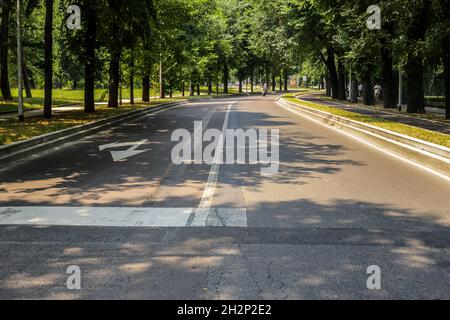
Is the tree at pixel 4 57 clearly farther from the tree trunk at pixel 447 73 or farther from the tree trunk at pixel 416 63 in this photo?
the tree trunk at pixel 447 73

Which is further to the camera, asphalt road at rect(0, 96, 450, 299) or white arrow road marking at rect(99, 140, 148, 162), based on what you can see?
white arrow road marking at rect(99, 140, 148, 162)

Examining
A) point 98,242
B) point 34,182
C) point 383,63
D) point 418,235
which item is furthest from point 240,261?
point 383,63

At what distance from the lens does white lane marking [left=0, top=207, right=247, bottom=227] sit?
6.42 metres

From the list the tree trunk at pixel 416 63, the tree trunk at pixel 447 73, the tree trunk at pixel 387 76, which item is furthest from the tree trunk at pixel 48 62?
the tree trunk at pixel 387 76

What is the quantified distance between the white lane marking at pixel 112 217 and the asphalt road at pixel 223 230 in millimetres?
14

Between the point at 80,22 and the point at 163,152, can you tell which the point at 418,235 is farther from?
the point at 80,22

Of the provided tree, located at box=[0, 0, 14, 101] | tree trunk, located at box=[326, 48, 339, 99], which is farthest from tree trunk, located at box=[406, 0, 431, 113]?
tree, located at box=[0, 0, 14, 101]

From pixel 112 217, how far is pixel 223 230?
1.61 metres

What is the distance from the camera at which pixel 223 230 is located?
19.9 ft

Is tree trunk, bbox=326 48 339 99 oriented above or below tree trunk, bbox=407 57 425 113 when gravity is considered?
above
